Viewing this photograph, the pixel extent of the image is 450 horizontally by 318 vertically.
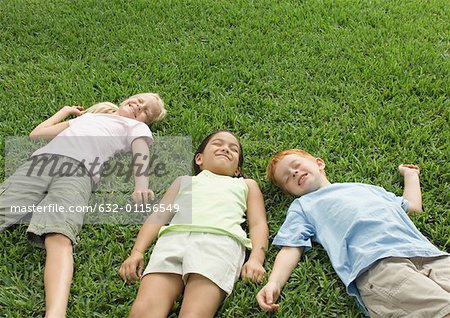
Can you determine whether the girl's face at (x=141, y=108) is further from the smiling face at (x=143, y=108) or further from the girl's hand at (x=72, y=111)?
the girl's hand at (x=72, y=111)

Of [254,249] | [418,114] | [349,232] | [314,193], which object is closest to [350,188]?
[314,193]

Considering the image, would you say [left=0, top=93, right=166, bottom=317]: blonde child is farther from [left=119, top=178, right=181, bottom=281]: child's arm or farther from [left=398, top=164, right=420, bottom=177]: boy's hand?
[left=398, top=164, right=420, bottom=177]: boy's hand

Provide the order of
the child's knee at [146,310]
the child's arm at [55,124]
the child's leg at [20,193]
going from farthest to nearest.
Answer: the child's arm at [55,124] < the child's leg at [20,193] < the child's knee at [146,310]

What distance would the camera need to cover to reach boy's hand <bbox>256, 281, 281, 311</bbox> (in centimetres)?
206

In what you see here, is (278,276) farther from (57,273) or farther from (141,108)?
(141,108)

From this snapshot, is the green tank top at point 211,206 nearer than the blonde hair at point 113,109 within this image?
Yes

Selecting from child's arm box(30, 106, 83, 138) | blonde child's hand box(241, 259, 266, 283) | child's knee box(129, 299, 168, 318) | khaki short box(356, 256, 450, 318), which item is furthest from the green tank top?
child's arm box(30, 106, 83, 138)

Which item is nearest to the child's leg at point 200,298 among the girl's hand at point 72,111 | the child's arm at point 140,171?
the child's arm at point 140,171

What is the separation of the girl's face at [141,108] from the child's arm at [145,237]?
0.73 meters

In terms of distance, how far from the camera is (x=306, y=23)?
15.3ft

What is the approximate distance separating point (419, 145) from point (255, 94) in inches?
49.2

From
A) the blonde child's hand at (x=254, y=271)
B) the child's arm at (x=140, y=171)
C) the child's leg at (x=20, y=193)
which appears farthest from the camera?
the child's arm at (x=140, y=171)

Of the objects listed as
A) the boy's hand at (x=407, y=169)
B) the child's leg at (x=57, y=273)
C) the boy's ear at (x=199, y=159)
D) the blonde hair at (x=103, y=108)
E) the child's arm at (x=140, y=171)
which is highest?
the boy's hand at (x=407, y=169)

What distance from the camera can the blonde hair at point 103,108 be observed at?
3361 millimetres
